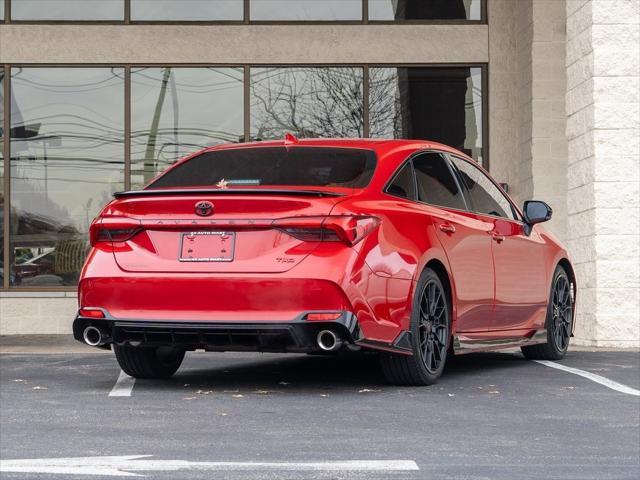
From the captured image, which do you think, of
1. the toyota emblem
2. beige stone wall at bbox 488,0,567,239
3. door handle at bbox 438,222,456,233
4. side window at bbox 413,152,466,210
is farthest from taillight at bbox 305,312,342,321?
beige stone wall at bbox 488,0,567,239

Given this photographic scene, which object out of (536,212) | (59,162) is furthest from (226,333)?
(59,162)

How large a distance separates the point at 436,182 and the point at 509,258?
1.01m

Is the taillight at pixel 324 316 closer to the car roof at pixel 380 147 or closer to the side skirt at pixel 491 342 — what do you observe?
the car roof at pixel 380 147

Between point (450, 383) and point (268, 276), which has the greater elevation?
point (268, 276)

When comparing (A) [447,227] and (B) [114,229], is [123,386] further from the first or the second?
(A) [447,227]

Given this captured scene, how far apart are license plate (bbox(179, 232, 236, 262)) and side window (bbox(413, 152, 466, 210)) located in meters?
1.51

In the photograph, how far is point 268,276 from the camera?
791cm

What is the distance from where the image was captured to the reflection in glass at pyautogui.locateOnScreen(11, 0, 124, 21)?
1634cm

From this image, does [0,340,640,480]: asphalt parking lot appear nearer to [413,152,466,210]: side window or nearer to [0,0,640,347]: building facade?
[413,152,466,210]: side window

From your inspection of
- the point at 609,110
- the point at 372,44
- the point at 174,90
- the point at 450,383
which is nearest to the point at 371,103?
the point at 372,44

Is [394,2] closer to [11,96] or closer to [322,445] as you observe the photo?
[11,96]

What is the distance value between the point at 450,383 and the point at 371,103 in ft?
25.2

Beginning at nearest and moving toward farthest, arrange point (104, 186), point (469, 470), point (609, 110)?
point (469, 470), point (609, 110), point (104, 186)

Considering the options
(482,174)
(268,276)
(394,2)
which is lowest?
(268,276)
